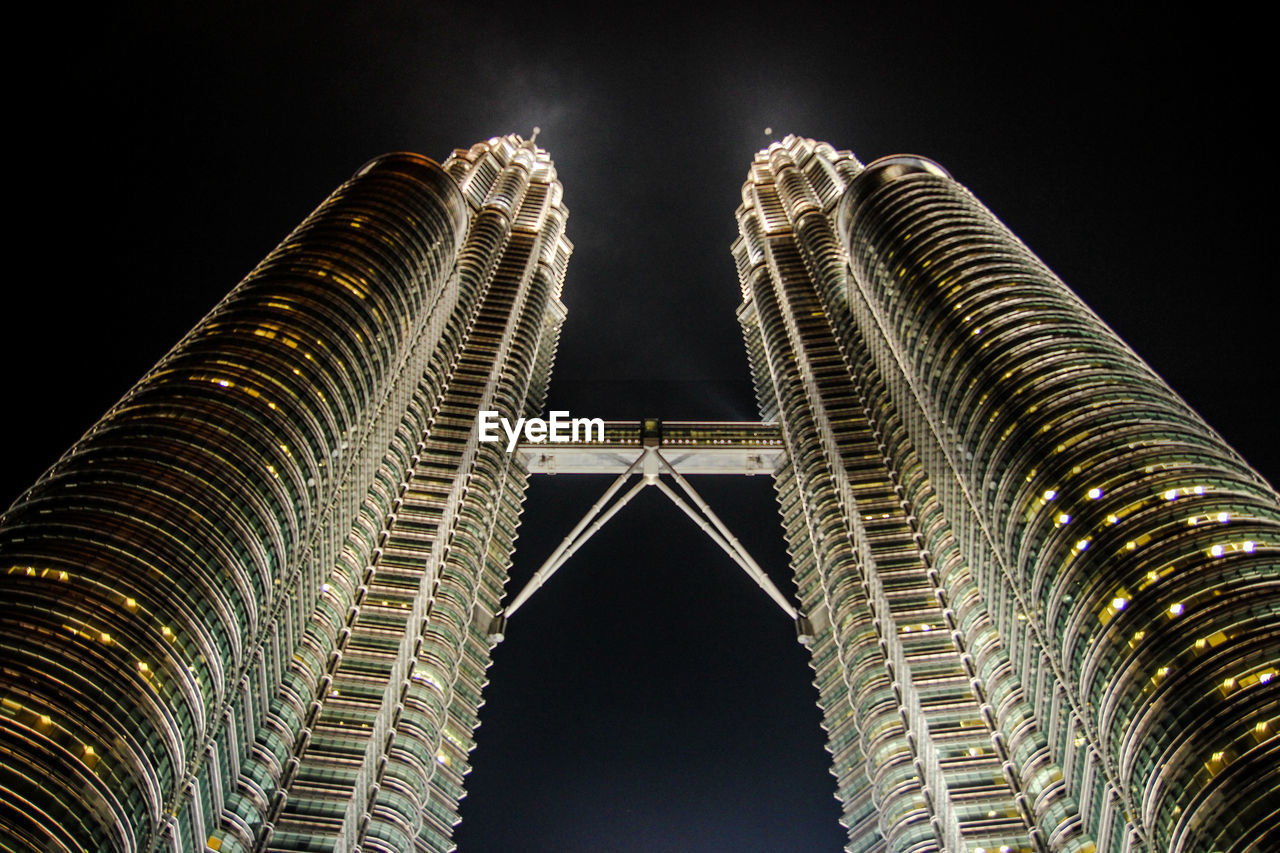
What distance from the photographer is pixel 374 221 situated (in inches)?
4072

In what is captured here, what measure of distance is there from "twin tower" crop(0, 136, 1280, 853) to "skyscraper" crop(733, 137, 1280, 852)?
0.95ft

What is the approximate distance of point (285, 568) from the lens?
7462 centimetres

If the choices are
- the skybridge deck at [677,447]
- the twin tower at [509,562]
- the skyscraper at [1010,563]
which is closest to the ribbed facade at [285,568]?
the twin tower at [509,562]

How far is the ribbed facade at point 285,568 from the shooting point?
54219 millimetres

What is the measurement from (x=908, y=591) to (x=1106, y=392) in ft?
96.7

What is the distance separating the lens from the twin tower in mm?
54469

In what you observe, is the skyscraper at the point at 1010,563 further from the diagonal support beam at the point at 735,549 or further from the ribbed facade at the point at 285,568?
the ribbed facade at the point at 285,568

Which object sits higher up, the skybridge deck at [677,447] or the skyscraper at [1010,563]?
the skybridge deck at [677,447]

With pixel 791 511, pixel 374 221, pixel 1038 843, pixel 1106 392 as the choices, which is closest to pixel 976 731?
pixel 1038 843

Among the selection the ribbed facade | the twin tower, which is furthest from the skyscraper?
the ribbed facade

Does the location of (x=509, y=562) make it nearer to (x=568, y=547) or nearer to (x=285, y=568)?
(x=568, y=547)

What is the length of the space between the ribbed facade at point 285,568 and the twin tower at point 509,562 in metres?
0.27

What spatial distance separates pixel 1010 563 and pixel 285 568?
51786 mm

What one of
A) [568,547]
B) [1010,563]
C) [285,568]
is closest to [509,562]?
[568,547]
